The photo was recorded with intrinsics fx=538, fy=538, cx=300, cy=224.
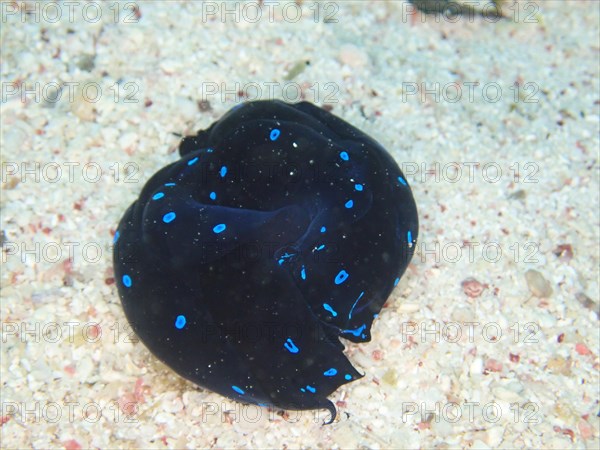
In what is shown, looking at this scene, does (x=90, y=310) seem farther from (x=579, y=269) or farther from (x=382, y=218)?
(x=579, y=269)

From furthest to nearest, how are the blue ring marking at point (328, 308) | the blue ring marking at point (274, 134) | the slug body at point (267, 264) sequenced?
the blue ring marking at point (274, 134) < the blue ring marking at point (328, 308) < the slug body at point (267, 264)

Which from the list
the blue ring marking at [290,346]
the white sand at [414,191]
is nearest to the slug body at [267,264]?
the blue ring marking at [290,346]

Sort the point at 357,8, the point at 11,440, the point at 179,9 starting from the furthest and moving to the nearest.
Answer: the point at 357,8 < the point at 179,9 < the point at 11,440

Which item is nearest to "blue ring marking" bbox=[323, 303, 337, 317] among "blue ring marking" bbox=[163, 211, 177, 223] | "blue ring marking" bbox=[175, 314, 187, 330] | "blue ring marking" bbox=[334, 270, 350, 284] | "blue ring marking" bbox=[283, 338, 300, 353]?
"blue ring marking" bbox=[334, 270, 350, 284]

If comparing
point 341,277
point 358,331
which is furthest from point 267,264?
point 358,331

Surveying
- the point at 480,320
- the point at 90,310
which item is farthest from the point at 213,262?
the point at 480,320

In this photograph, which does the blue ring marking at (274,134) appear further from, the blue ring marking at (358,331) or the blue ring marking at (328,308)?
the blue ring marking at (358,331)
